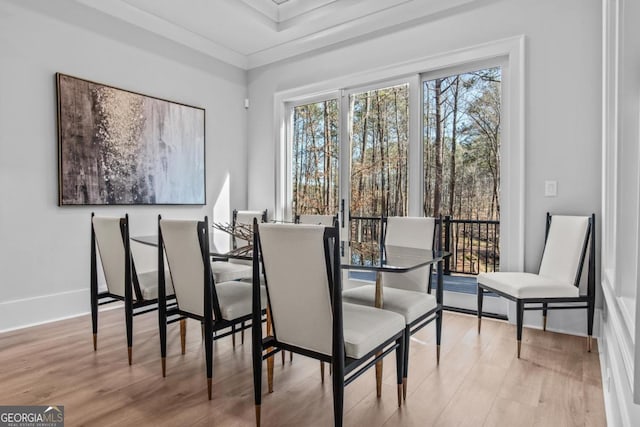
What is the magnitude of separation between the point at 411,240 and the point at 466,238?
56.7 inches

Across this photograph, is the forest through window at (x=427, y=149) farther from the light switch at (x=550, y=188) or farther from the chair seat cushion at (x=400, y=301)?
the chair seat cushion at (x=400, y=301)

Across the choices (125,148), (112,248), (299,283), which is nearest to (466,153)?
→ (299,283)

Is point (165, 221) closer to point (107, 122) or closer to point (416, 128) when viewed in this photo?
point (107, 122)

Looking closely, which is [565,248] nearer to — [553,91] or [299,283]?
[553,91]

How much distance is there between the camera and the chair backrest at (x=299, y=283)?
58.3 inches

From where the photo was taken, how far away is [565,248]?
2.69m

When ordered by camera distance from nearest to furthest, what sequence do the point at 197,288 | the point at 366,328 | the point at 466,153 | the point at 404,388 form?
the point at 366,328
the point at 404,388
the point at 197,288
the point at 466,153

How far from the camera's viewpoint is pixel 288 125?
4738mm

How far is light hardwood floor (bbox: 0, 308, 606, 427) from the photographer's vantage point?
176 centimetres

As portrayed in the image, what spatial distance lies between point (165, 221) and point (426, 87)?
109 inches

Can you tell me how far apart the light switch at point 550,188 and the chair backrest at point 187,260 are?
2569 millimetres

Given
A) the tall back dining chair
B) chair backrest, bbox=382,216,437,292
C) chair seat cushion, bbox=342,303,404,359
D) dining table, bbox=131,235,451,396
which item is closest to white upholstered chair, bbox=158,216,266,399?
dining table, bbox=131,235,451,396

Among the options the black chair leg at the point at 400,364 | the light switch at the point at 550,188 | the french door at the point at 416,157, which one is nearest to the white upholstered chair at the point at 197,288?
the black chair leg at the point at 400,364

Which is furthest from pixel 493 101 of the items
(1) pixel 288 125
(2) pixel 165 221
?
(2) pixel 165 221
